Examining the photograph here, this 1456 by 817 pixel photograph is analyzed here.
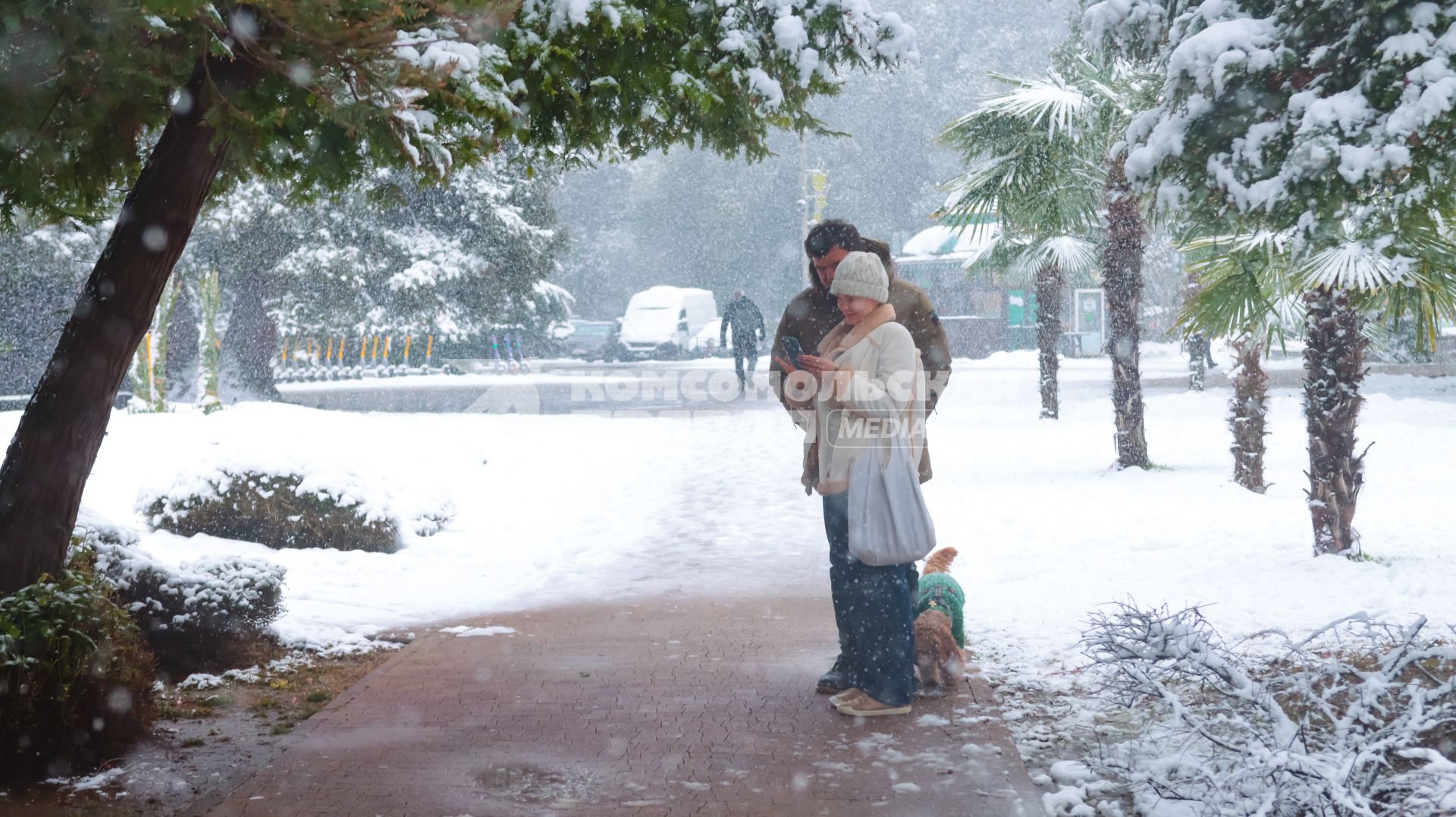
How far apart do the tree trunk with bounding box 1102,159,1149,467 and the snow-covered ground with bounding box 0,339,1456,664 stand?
0.45 meters

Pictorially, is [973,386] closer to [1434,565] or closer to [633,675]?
[1434,565]

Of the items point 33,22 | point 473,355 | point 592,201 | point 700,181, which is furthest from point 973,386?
point 592,201

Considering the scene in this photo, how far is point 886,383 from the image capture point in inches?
194

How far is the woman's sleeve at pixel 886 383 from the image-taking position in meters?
4.90

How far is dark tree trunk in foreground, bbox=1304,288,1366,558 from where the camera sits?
8523 mm

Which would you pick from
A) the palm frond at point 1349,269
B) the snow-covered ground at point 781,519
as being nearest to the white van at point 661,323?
the snow-covered ground at point 781,519

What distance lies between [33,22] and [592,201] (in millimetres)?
62048

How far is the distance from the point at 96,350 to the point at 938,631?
11.6 feet

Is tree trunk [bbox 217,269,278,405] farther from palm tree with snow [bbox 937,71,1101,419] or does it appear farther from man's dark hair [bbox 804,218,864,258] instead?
man's dark hair [bbox 804,218,864,258]

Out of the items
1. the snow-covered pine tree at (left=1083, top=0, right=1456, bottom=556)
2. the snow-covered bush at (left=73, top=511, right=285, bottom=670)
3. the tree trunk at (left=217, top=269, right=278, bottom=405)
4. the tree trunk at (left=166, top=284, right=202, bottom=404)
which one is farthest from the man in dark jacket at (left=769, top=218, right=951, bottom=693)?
the tree trunk at (left=166, top=284, right=202, bottom=404)

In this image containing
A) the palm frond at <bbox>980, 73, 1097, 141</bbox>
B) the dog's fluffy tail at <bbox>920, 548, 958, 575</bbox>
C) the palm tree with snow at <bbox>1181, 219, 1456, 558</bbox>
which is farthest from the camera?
the palm frond at <bbox>980, 73, 1097, 141</bbox>

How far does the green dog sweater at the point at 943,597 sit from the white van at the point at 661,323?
40.1 m

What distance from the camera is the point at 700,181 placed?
61562 mm

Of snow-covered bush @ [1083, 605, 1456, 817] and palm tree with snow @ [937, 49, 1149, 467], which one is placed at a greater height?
palm tree with snow @ [937, 49, 1149, 467]
